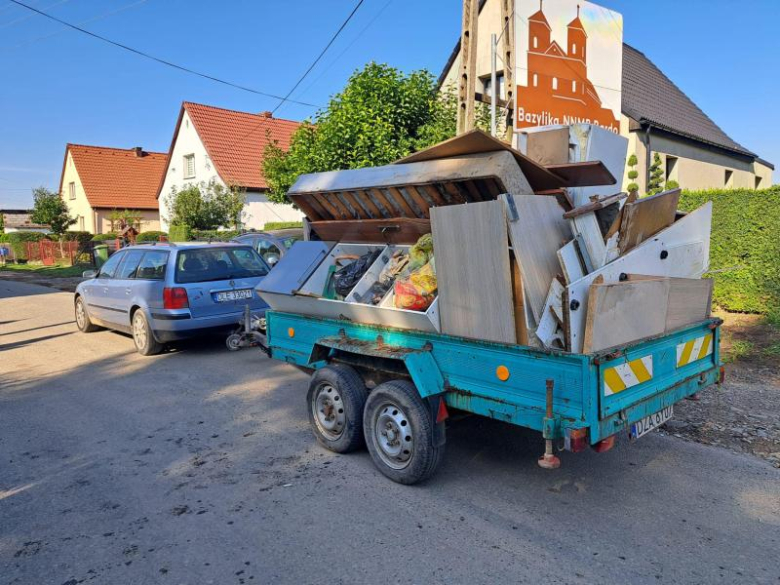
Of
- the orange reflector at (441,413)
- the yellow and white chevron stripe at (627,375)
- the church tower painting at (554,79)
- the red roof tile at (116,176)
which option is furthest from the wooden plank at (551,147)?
the red roof tile at (116,176)

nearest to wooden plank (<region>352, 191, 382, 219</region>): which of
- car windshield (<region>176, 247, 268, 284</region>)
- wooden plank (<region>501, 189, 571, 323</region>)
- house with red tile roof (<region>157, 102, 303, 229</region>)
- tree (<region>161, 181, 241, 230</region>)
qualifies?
wooden plank (<region>501, 189, 571, 323</region>)

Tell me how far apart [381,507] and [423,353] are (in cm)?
105

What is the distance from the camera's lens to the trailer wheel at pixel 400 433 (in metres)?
3.85

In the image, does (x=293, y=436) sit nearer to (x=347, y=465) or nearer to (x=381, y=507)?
(x=347, y=465)

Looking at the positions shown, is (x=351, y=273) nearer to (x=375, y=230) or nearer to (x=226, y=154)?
(x=375, y=230)

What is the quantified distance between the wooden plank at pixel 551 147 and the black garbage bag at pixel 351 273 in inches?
71.9

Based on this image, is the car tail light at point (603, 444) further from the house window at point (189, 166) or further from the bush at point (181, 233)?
the house window at point (189, 166)

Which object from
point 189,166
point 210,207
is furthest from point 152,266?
point 189,166

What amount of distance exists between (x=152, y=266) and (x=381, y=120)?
15.4 ft

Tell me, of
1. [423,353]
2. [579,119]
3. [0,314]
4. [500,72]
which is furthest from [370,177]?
[0,314]

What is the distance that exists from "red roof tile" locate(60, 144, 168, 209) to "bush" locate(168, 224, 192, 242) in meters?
13.3

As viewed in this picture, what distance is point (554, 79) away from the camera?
11.3m

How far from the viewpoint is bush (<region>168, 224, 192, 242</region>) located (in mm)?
24250

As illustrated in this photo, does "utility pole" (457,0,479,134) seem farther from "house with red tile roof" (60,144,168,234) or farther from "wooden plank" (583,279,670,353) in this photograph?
"house with red tile roof" (60,144,168,234)
